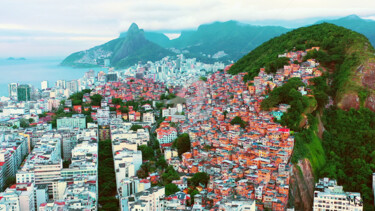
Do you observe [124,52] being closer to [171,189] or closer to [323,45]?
[323,45]

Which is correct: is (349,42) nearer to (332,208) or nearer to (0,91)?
(332,208)

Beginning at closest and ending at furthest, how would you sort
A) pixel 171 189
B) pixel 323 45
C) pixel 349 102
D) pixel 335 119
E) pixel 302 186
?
pixel 171 189 < pixel 302 186 < pixel 335 119 < pixel 349 102 < pixel 323 45

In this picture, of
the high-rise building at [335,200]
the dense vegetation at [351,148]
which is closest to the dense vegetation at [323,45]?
the dense vegetation at [351,148]

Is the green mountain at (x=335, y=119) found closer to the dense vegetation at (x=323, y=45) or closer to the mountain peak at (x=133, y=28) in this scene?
the dense vegetation at (x=323, y=45)

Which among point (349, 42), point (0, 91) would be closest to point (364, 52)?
point (349, 42)

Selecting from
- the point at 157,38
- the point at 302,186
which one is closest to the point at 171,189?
the point at 302,186

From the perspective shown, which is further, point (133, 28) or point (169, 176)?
point (133, 28)

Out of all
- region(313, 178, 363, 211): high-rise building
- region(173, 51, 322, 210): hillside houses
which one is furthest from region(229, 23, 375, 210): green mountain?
region(313, 178, 363, 211): high-rise building
